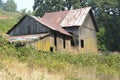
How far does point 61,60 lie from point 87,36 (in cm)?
1909

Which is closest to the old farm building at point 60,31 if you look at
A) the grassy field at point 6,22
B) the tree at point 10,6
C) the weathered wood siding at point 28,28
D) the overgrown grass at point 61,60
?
the weathered wood siding at point 28,28

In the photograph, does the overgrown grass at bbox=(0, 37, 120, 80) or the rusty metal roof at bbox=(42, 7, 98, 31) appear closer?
the overgrown grass at bbox=(0, 37, 120, 80)

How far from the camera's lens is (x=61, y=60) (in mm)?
24500

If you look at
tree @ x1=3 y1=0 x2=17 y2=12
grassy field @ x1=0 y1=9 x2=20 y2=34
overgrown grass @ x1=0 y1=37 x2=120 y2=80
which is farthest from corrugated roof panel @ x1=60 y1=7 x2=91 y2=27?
tree @ x1=3 y1=0 x2=17 y2=12

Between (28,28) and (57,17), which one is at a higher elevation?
(57,17)

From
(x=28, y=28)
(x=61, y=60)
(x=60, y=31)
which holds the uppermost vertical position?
(x=28, y=28)

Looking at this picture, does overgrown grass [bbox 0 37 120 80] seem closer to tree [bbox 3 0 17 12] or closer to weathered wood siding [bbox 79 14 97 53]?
weathered wood siding [bbox 79 14 97 53]

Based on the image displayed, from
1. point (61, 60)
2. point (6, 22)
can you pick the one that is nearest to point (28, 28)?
point (61, 60)

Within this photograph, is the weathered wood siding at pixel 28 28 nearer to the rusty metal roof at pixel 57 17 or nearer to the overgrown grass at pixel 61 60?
the rusty metal roof at pixel 57 17

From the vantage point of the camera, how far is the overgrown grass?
16753 millimetres

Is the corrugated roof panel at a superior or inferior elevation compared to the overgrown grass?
superior

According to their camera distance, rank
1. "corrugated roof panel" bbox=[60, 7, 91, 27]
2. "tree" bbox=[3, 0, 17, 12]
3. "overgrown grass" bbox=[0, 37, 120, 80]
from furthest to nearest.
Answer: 1. "tree" bbox=[3, 0, 17, 12]
2. "corrugated roof panel" bbox=[60, 7, 91, 27]
3. "overgrown grass" bbox=[0, 37, 120, 80]

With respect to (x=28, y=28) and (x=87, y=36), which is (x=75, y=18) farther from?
(x=28, y=28)

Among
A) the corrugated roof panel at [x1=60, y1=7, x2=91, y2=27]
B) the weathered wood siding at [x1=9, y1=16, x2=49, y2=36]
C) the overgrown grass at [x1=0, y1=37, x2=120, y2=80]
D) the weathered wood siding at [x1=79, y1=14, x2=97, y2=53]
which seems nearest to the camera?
the overgrown grass at [x1=0, y1=37, x2=120, y2=80]
